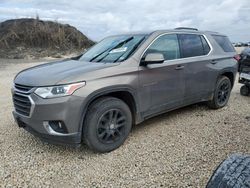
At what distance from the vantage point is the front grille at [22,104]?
3676 mm

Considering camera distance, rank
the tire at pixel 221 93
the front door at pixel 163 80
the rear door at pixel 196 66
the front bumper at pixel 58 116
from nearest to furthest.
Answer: the front bumper at pixel 58 116, the front door at pixel 163 80, the rear door at pixel 196 66, the tire at pixel 221 93

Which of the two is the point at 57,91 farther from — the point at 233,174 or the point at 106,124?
the point at 233,174

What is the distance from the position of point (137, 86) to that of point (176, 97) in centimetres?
106

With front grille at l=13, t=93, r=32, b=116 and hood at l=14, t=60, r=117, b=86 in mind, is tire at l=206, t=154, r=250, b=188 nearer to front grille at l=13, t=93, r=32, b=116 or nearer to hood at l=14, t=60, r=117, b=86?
hood at l=14, t=60, r=117, b=86

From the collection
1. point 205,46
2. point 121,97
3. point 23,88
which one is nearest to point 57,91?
point 23,88

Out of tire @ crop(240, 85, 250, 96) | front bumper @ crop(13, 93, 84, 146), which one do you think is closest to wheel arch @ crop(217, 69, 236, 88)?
tire @ crop(240, 85, 250, 96)

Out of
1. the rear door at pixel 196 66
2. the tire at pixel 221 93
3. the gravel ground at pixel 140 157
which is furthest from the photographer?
the tire at pixel 221 93

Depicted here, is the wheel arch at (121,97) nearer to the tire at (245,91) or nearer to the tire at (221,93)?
the tire at (221,93)

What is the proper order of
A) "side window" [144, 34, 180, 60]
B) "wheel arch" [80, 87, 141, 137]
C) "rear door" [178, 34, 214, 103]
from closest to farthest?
"wheel arch" [80, 87, 141, 137]
"side window" [144, 34, 180, 60]
"rear door" [178, 34, 214, 103]

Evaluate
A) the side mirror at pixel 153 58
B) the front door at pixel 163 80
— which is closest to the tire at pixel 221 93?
the front door at pixel 163 80

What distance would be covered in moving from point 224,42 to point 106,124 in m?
3.73

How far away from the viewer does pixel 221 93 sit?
Result: 601cm

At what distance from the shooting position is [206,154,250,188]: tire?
5.85 feet

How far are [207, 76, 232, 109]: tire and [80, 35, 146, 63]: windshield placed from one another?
2.31 meters
